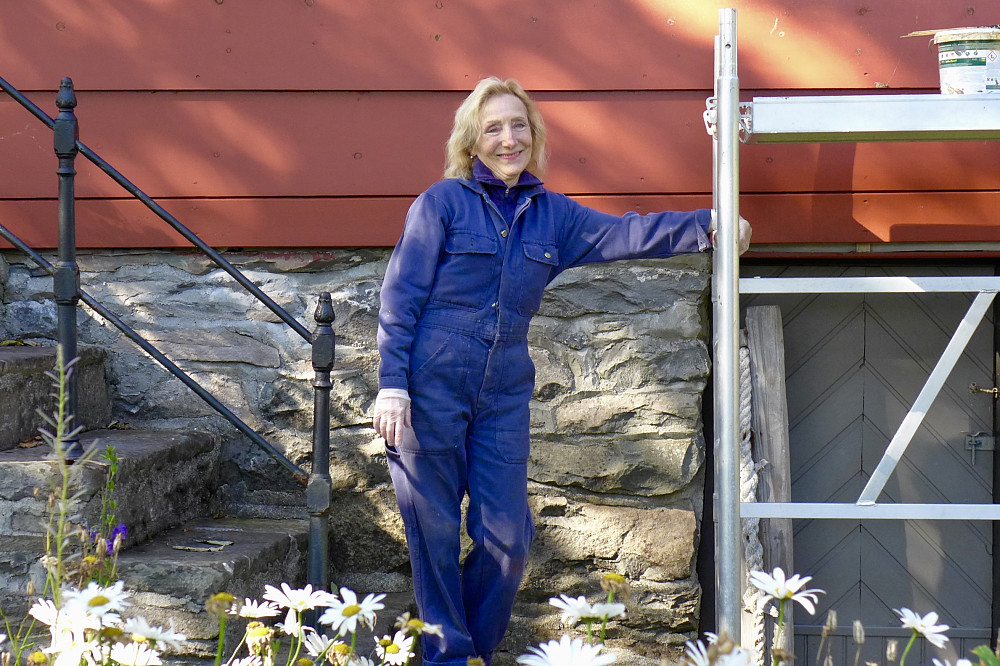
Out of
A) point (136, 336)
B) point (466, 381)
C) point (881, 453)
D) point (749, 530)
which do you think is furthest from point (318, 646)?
point (881, 453)

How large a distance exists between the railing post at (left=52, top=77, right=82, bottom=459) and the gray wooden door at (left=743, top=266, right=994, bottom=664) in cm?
220

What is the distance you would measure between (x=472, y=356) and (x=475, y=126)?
0.60 m

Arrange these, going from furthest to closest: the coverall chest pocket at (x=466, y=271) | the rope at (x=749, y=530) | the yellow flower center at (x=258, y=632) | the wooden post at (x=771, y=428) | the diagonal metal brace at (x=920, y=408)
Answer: the wooden post at (x=771, y=428) → the rope at (x=749, y=530) → the diagonal metal brace at (x=920, y=408) → the coverall chest pocket at (x=466, y=271) → the yellow flower center at (x=258, y=632)

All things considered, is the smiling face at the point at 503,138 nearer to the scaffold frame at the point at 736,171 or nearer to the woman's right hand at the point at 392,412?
the scaffold frame at the point at 736,171

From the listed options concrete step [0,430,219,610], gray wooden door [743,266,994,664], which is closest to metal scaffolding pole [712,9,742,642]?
gray wooden door [743,266,994,664]

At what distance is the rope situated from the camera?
3098 mm

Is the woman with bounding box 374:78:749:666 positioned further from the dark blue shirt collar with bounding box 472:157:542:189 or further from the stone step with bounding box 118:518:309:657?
the stone step with bounding box 118:518:309:657

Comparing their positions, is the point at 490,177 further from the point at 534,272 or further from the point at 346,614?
the point at 346,614

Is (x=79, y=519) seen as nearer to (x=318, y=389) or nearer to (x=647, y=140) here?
(x=318, y=389)

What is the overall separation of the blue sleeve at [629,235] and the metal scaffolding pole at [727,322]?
7 cm

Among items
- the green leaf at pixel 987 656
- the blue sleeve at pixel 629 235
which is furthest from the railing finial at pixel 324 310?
the green leaf at pixel 987 656

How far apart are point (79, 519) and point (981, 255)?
290cm

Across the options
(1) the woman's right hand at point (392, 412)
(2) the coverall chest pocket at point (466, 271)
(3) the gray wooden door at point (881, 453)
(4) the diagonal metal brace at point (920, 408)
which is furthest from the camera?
(3) the gray wooden door at point (881, 453)

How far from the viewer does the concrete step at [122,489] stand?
8.07 feet
